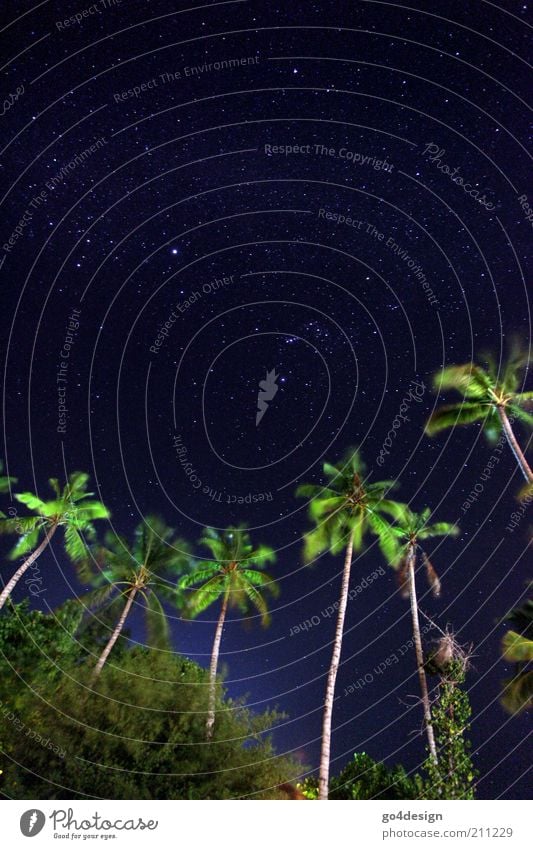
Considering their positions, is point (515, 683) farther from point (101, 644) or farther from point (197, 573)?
point (101, 644)

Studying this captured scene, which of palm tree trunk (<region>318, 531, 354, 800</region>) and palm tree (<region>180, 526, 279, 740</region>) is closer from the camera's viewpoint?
palm tree trunk (<region>318, 531, 354, 800</region>)

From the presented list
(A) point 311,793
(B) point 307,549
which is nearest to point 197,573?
(B) point 307,549

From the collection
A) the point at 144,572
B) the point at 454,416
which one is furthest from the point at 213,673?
the point at 454,416

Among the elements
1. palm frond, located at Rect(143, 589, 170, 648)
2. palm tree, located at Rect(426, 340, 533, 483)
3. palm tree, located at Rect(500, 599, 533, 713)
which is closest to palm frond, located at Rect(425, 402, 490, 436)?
palm tree, located at Rect(426, 340, 533, 483)

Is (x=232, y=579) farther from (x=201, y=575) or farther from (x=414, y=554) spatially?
(x=414, y=554)

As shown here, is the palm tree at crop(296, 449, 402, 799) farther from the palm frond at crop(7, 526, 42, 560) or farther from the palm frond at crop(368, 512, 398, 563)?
the palm frond at crop(7, 526, 42, 560)

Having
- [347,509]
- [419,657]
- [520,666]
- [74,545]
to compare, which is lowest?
[520,666]
